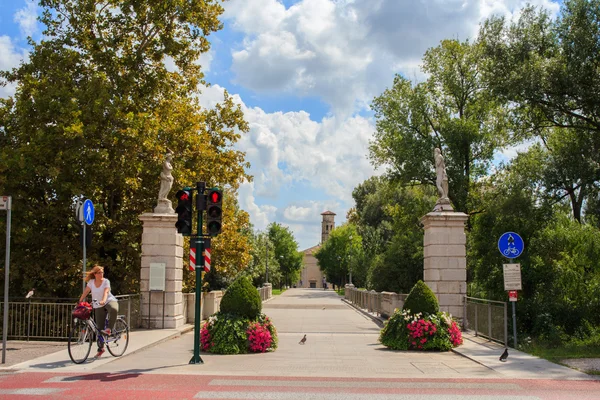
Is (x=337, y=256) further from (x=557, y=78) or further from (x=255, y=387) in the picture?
(x=255, y=387)

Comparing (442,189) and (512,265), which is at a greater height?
(442,189)

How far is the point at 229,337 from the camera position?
13961 millimetres

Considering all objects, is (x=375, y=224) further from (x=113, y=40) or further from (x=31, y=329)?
(x=31, y=329)

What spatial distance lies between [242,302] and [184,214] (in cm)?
318

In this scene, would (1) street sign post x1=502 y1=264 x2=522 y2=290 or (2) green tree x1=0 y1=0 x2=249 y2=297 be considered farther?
(2) green tree x1=0 y1=0 x2=249 y2=297

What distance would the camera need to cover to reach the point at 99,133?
19719 millimetres

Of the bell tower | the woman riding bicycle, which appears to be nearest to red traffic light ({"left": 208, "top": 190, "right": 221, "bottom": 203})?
the woman riding bicycle

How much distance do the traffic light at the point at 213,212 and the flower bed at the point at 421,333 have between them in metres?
5.62

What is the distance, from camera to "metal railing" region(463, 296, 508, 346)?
49.9 ft

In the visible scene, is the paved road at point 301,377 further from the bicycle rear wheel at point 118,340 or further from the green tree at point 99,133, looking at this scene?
the green tree at point 99,133

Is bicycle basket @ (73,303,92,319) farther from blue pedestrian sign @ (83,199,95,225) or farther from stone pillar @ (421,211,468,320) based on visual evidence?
stone pillar @ (421,211,468,320)

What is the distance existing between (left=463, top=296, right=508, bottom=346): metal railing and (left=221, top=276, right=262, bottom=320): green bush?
19.0ft

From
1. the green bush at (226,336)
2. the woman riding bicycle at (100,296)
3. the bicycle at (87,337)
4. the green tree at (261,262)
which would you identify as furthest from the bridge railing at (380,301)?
the green tree at (261,262)

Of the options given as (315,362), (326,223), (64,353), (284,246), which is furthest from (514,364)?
(326,223)
